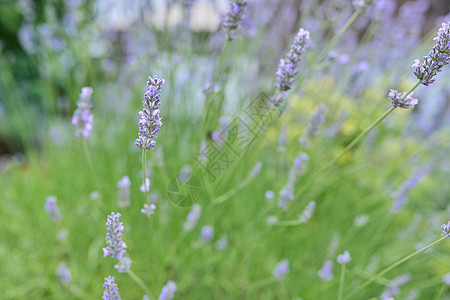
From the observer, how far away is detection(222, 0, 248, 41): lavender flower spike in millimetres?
959

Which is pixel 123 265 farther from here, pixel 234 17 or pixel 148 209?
pixel 234 17

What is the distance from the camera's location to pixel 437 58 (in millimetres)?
736

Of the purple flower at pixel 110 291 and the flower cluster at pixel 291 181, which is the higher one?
the flower cluster at pixel 291 181

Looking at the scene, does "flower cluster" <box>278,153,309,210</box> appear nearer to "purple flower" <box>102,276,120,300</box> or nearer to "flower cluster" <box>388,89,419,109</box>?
"flower cluster" <box>388,89,419,109</box>

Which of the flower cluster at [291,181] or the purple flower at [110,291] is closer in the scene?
the purple flower at [110,291]

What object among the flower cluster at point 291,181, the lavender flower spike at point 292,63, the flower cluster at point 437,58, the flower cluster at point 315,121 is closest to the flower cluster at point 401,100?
the flower cluster at point 437,58

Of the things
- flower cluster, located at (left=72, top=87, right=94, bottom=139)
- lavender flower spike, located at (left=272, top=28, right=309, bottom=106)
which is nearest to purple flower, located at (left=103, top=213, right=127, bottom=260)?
flower cluster, located at (left=72, top=87, right=94, bottom=139)

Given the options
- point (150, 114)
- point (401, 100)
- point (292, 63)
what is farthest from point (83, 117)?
point (401, 100)

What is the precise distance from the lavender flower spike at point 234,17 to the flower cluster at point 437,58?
483mm

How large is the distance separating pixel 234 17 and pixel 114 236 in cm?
69

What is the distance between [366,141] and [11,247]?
241cm

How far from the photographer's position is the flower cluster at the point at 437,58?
2.35ft

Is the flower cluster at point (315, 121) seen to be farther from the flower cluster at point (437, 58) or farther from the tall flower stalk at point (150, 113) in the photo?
the tall flower stalk at point (150, 113)

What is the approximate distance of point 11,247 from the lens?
203 cm
